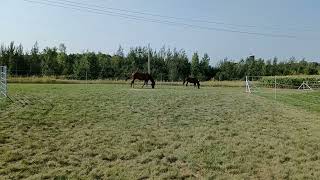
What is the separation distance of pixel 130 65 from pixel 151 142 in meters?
58.4

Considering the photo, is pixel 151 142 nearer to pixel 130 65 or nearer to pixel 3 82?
pixel 3 82

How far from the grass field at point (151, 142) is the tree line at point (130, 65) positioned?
150 ft

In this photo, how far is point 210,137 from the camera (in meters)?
13.0

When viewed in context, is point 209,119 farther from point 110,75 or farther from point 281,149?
point 110,75

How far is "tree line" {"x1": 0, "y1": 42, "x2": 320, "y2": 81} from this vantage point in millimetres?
64562

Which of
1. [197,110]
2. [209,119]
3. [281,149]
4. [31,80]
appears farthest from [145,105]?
[31,80]

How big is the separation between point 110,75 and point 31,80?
19.9m

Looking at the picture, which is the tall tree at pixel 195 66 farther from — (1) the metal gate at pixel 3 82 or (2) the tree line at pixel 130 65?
(1) the metal gate at pixel 3 82

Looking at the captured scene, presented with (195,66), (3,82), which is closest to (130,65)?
(195,66)

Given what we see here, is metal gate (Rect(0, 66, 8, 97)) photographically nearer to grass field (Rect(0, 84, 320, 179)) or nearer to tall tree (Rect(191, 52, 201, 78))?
grass field (Rect(0, 84, 320, 179))

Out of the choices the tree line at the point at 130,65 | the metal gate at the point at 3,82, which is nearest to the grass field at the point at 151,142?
the metal gate at the point at 3,82

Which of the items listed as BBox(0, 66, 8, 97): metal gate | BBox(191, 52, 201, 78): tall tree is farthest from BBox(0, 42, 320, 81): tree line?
BBox(0, 66, 8, 97): metal gate

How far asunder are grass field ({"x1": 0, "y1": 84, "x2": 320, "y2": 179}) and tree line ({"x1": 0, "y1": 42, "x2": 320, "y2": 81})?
4579 centimetres

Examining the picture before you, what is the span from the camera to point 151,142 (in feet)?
39.7
